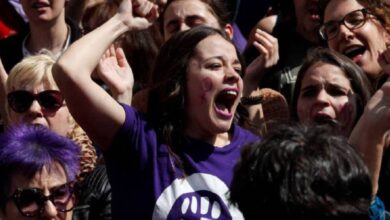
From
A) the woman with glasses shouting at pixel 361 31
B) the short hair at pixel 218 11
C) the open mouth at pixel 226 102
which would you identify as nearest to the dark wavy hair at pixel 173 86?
the open mouth at pixel 226 102

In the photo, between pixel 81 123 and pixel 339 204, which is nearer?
pixel 339 204

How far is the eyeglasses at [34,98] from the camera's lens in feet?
16.2

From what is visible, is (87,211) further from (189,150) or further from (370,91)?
(370,91)

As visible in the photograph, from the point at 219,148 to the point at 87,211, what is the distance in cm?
62

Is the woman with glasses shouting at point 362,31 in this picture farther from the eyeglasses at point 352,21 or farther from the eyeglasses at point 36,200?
the eyeglasses at point 36,200

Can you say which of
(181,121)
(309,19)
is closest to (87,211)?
(181,121)

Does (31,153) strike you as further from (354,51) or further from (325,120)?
(354,51)

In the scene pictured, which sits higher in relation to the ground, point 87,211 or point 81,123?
point 81,123

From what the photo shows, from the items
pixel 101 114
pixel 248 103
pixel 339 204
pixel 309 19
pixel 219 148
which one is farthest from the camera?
pixel 309 19

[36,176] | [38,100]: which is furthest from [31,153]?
[38,100]

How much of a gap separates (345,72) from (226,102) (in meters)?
0.58

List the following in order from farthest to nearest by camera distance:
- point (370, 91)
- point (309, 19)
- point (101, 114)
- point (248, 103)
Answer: point (309, 19) → point (248, 103) → point (370, 91) → point (101, 114)

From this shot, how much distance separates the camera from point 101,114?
3.75 meters

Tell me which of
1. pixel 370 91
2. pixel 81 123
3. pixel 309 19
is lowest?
pixel 309 19
